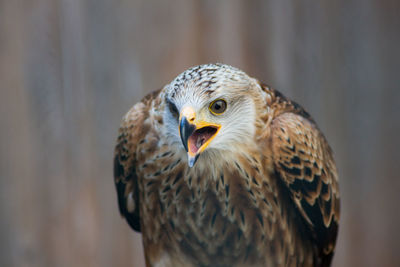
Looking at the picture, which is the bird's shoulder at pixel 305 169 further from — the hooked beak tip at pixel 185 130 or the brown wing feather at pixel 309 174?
the hooked beak tip at pixel 185 130

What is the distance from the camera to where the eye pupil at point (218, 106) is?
2.70 feet

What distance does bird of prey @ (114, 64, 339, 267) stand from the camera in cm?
95

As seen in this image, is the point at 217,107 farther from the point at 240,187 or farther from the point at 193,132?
the point at 240,187

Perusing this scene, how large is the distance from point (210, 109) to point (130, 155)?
358 mm

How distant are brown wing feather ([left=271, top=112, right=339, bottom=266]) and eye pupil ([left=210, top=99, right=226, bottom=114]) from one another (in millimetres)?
186

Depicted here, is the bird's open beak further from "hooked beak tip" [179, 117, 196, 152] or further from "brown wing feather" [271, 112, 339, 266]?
"brown wing feather" [271, 112, 339, 266]

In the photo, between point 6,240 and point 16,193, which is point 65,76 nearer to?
point 16,193

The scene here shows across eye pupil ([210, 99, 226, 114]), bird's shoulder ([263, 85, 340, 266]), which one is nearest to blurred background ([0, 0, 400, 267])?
bird's shoulder ([263, 85, 340, 266])

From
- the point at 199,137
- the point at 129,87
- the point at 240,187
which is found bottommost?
the point at 240,187

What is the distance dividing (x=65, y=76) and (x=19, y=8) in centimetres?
24

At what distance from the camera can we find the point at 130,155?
1098mm

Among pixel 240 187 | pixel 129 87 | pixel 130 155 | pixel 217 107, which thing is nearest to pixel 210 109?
pixel 217 107

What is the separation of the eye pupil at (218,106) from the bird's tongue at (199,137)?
0.12 feet

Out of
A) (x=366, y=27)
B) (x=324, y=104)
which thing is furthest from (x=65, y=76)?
(x=366, y=27)
